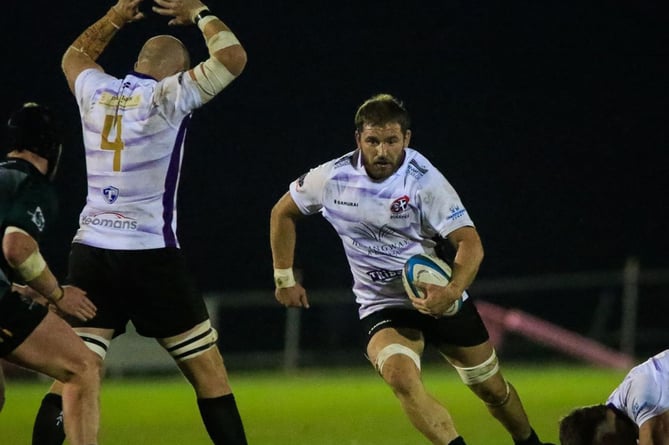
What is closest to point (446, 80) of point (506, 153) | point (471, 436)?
point (506, 153)

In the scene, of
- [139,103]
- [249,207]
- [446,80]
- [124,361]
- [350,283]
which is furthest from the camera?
[446,80]

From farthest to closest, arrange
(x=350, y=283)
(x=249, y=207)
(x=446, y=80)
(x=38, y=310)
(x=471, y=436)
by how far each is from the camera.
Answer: (x=446, y=80)
(x=249, y=207)
(x=350, y=283)
(x=471, y=436)
(x=38, y=310)

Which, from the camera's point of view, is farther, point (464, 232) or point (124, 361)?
point (124, 361)

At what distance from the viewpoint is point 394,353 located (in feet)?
27.4

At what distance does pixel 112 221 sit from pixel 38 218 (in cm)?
97

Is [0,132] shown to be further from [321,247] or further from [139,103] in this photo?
[139,103]

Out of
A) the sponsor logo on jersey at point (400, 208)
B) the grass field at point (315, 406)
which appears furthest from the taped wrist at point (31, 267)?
the grass field at point (315, 406)

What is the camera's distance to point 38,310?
716cm

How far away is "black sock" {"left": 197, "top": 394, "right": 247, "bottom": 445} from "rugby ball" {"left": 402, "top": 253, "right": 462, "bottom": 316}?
1.28m

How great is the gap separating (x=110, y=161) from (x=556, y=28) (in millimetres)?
41053

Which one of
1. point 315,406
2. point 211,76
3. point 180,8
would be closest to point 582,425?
point 211,76

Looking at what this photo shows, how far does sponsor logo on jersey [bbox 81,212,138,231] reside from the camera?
8.12 m

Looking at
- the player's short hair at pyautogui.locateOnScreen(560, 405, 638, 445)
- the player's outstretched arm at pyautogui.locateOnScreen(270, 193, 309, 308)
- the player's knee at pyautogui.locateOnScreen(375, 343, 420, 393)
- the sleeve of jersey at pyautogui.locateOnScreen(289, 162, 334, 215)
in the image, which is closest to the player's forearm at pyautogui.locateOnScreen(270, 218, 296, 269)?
the player's outstretched arm at pyautogui.locateOnScreen(270, 193, 309, 308)

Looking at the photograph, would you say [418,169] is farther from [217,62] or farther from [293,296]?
[217,62]
